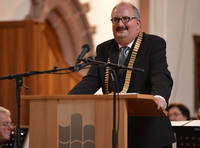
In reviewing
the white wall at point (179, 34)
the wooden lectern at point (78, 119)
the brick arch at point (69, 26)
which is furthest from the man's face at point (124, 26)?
the white wall at point (179, 34)

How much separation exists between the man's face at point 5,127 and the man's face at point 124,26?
58.1 inches

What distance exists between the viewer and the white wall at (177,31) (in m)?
10.8

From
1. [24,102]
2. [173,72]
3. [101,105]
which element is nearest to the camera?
[101,105]

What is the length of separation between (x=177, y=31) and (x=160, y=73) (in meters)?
8.95

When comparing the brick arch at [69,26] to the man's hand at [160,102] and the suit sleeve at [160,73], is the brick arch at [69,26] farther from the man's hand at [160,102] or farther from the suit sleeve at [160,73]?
the man's hand at [160,102]

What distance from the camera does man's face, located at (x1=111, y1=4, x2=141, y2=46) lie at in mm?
3957

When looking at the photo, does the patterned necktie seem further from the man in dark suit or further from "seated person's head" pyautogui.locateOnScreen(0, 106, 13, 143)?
"seated person's head" pyautogui.locateOnScreen(0, 106, 13, 143)

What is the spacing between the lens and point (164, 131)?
152 inches

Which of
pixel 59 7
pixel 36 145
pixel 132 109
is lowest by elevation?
pixel 36 145

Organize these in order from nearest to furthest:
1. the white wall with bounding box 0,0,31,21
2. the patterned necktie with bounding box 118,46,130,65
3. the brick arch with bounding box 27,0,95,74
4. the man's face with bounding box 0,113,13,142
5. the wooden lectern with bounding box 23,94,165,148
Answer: the wooden lectern with bounding box 23,94,165,148 → the patterned necktie with bounding box 118,46,130,65 → the man's face with bounding box 0,113,13,142 → the white wall with bounding box 0,0,31,21 → the brick arch with bounding box 27,0,95,74

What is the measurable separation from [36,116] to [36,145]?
0.20 m

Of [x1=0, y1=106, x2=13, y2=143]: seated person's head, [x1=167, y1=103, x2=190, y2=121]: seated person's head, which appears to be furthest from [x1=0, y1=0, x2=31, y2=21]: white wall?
[x1=0, y1=106, x2=13, y2=143]: seated person's head

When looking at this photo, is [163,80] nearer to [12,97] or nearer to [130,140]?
[130,140]

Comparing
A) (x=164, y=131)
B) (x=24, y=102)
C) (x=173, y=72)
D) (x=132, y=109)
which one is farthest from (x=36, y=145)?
(x=173, y=72)
